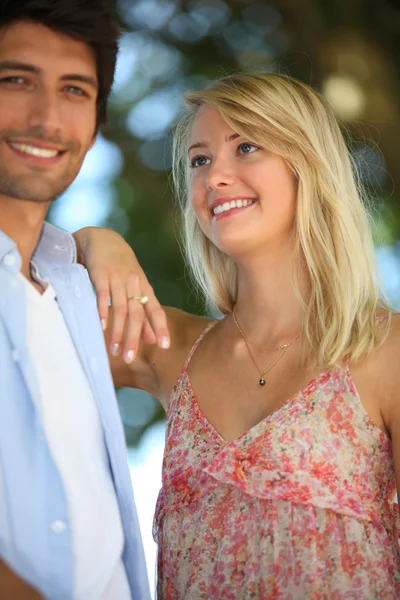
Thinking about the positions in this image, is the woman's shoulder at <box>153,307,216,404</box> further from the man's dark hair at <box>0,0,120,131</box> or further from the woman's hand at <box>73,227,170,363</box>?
the man's dark hair at <box>0,0,120,131</box>

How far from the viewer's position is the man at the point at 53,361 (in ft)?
3.55

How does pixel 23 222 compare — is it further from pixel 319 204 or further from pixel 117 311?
pixel 319 204

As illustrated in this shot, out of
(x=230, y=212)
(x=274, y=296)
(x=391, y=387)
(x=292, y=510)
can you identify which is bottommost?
(x=292, y=510)

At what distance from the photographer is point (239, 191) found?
169 centimetres

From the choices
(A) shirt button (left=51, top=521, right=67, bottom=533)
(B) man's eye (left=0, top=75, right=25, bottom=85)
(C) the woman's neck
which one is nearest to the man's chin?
(B) man's eye (left=0, top=75, right=25, bottom=85)

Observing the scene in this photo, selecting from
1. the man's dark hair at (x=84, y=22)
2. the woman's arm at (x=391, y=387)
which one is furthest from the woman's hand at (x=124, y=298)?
the woman's arm at (x=391, y=387)

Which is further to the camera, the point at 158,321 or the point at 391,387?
the point at 391,387

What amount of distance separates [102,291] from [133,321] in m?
0.07

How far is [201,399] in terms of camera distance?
5.65 feet

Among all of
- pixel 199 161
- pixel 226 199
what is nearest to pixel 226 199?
pixel 226 199

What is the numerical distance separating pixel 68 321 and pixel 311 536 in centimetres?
62

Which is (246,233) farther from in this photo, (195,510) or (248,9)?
(248,9)

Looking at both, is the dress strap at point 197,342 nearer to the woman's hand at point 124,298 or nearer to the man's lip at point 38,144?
the woman's hand at point 124,298

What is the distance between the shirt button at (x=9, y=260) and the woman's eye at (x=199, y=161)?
75cm
